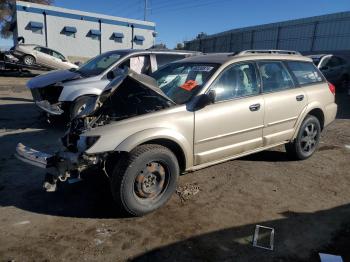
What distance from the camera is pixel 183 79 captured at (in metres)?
4.61

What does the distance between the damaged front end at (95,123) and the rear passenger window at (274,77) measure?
1.61 metres

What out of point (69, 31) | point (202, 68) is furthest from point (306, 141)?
point (69, 31)

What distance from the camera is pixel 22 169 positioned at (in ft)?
16.3

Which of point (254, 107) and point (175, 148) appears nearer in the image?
point (175, 148)

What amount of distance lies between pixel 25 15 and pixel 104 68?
2548cm

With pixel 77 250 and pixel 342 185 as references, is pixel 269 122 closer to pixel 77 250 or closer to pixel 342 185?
pixel 342 185

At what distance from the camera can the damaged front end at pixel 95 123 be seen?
3.49m

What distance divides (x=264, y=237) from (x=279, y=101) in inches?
86.6

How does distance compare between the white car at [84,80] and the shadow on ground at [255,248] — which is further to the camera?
the white car at [84,80]

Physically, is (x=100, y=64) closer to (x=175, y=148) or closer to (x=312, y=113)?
(x=175, y=148)

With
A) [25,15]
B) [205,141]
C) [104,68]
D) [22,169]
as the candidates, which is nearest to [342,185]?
[205,141]

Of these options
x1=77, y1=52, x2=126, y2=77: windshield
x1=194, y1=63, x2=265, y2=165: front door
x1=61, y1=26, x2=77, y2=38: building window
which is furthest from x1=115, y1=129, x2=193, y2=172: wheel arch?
x1=61, y1=26, x2=77, y2=38: building window

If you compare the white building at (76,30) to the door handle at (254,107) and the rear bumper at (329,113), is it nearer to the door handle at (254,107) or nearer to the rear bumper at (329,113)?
the rear bumper at (329,113)

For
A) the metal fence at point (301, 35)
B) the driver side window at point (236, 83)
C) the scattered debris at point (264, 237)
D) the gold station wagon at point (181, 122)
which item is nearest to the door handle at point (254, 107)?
the gold station wagon at point (181, 122)
